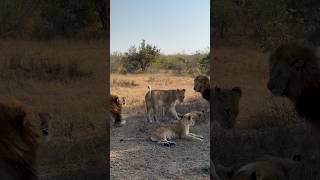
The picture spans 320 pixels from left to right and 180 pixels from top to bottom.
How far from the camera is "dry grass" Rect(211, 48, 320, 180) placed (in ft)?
16.9

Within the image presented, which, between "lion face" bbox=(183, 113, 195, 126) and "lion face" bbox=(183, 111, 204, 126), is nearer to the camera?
"lion face" bbox=(183, 113, 195, 126)

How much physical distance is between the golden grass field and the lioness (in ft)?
23.5

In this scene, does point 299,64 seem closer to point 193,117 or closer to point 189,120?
point 189,120

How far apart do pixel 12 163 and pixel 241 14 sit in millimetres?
2455

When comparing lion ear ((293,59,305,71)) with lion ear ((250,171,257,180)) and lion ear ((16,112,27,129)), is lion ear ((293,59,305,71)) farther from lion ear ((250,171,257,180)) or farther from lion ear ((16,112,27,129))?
lion ear ((16,112,27,129))

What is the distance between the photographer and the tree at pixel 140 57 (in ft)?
63.5

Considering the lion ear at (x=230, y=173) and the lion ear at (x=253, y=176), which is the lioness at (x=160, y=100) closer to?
the lion ear at (x=230, y=173)

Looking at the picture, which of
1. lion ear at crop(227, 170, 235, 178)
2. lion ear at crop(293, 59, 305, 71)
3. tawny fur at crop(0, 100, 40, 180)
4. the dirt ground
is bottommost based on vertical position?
the dirt ground

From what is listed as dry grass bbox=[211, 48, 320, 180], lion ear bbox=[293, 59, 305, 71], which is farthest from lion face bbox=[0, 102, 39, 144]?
lion ear bbox=[293, 59, 305, 71]

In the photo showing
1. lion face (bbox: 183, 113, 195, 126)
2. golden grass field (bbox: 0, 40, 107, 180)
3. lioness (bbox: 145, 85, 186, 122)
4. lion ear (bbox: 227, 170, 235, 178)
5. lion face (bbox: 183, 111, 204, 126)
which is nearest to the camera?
golden grass field (bbox: 0, 40, 107, 180)

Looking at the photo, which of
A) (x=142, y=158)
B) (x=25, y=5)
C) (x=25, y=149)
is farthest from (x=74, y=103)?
(x=142, y=158)

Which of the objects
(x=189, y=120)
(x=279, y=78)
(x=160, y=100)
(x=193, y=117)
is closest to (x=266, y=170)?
(x=279, y=78)

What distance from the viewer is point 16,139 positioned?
4.87m

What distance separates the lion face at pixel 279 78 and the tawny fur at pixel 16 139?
214 cm
